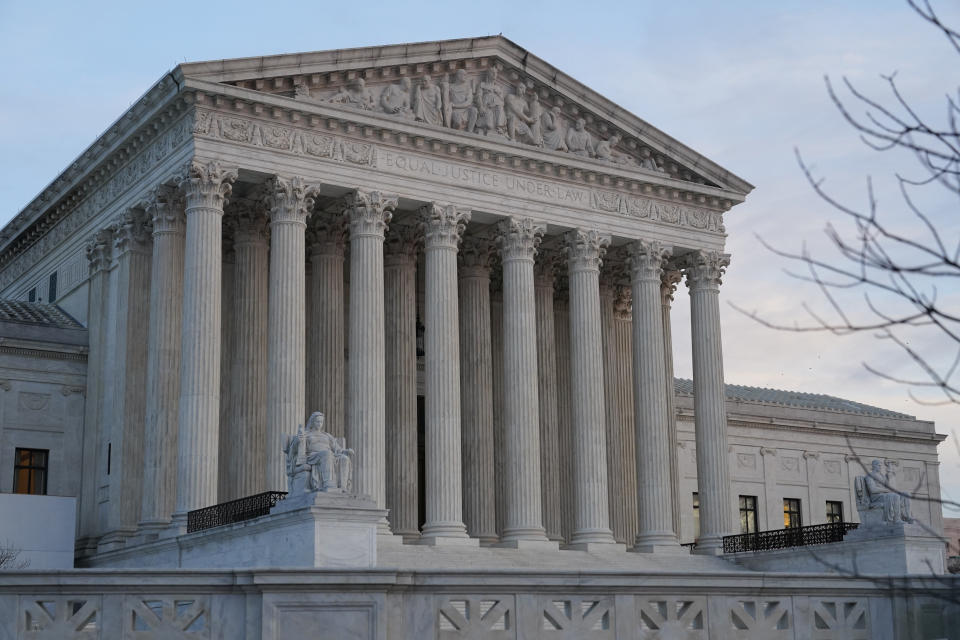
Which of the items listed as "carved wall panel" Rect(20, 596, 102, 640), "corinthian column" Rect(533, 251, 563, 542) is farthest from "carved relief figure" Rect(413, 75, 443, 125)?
"carved wall panel" Rect(20, 596, 102, 640)

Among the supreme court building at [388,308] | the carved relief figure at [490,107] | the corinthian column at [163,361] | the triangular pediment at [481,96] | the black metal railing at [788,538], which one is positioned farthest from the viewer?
the carved relief figure at [490,107]

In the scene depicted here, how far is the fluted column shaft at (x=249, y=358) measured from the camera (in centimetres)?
4478

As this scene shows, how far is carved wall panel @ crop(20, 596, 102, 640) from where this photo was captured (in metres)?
13.1

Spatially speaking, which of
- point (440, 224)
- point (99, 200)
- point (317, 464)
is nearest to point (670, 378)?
point (440, 224)

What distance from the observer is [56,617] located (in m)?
13.2

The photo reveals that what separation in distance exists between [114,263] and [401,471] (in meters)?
12.2

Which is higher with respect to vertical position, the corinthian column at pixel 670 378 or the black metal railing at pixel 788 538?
the corinthian column at pixel 670 378

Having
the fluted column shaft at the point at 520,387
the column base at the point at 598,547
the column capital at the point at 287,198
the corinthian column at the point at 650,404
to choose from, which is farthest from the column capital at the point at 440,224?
the column base at the point at 598,547

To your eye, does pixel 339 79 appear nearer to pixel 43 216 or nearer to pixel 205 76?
pixel 205 76

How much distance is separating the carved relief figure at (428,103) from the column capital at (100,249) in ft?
37.3

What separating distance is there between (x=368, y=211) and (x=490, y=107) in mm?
6775

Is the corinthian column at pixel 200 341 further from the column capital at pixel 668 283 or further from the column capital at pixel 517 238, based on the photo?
the column capital at pixel 668 283

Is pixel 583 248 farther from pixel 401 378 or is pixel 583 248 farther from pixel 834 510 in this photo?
pixel 834 510

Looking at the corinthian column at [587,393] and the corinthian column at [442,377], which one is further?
the corinthian column at [587,393]
